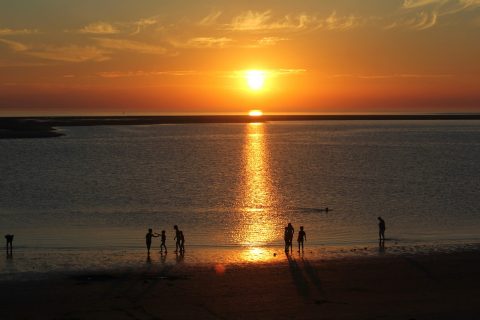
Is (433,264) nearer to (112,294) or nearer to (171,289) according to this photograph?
(171,289)

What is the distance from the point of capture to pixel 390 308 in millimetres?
16953

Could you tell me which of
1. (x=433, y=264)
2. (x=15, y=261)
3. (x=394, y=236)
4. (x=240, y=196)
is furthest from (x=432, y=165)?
(x=15, y=261)

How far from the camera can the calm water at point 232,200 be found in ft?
98.7

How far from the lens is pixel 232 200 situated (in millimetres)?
45625

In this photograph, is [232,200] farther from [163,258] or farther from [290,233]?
[163,258]

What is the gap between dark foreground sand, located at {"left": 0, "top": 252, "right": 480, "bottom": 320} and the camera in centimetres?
1648

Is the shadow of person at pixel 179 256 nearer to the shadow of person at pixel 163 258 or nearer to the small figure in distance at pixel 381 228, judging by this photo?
the shadow of person at pixel 163 258

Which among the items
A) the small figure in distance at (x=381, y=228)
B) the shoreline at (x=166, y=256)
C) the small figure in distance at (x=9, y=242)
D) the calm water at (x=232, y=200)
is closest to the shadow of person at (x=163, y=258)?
the shoreline at (x=166, y=256)

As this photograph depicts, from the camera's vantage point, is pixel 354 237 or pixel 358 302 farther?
pixel 354 237

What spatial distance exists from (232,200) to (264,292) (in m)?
27.0

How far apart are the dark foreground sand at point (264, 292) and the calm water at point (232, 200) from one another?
5799 mm

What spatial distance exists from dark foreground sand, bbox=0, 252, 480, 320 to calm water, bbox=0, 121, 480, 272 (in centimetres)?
580

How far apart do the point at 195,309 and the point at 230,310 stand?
3.01 ft

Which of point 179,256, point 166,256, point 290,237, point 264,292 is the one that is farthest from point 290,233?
point 264,292
